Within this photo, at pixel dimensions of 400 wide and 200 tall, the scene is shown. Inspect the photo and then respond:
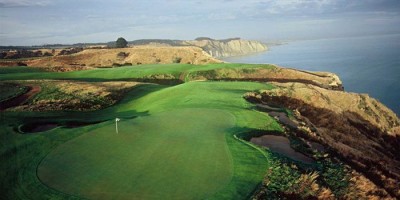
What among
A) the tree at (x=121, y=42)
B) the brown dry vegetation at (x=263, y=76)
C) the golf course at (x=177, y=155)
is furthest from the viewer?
the tree at (x=121, y=42)

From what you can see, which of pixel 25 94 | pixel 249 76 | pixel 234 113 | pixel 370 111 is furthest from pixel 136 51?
pixel 234 113

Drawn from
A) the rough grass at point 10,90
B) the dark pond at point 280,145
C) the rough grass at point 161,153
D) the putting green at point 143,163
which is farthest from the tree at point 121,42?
the dark pond at point 280,145

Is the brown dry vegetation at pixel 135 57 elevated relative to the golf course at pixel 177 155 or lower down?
elevated

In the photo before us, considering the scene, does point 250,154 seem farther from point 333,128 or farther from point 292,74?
point 292,74

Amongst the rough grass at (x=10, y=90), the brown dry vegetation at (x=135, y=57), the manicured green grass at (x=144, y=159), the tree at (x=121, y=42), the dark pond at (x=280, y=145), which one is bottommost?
the dark pond at (x=280, y=145)

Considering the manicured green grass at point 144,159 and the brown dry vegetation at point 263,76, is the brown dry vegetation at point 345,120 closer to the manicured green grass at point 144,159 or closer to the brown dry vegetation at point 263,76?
the manicured green grass at point 144,159

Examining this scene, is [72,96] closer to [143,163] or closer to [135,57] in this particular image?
[143,163]

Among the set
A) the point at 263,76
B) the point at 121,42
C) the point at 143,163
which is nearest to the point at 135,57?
the point at 263,76
